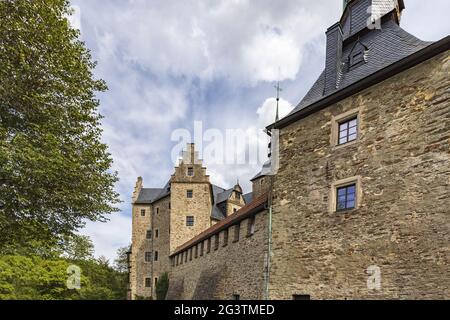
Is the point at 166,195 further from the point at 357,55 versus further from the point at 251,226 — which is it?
the point at 357,55

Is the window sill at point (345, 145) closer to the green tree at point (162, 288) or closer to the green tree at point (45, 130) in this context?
the green tree at point (45, 130)

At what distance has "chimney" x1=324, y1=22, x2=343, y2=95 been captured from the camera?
12570 millimetres

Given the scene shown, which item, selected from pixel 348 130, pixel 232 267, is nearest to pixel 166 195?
pixel 232 267

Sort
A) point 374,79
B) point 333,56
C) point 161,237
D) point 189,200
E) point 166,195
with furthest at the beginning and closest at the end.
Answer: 1. point 166,195
2. point 161,237
3. point 189,200
4. point 333,56
5. point 374,79

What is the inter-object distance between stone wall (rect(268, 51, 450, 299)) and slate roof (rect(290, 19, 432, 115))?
2.81 feet

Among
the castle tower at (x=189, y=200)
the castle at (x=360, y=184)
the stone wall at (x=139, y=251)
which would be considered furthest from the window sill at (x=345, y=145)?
the stone wall at (x=139, y=251)

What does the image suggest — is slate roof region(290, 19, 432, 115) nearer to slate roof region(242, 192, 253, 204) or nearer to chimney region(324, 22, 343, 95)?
chimney region(324, 22, 343, 95)

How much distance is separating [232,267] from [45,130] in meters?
9.87

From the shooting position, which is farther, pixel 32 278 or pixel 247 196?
pixel 247 196

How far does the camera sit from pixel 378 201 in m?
9.34

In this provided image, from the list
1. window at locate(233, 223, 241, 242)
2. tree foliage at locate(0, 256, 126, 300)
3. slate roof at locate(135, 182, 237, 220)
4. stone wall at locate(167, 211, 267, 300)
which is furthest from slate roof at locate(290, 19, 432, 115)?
slate roof at locate(135, 182, 237, 220)

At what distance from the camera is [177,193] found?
34.8m

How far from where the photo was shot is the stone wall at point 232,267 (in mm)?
13250
